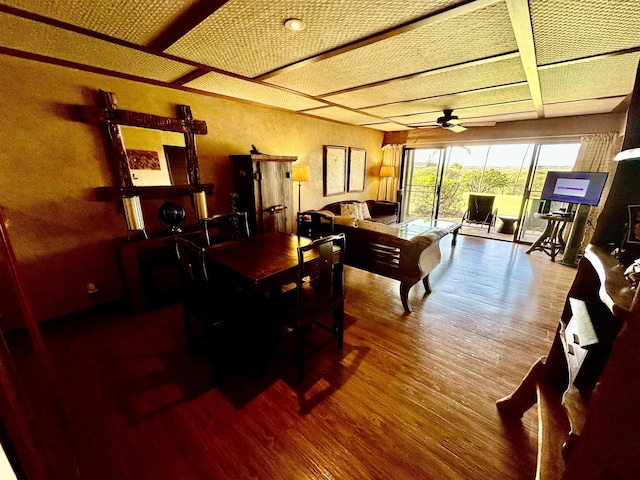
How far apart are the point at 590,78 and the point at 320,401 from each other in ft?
11.8

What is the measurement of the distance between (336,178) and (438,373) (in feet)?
13.6

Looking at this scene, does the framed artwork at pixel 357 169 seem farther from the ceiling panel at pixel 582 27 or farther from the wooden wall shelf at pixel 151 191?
the ceiling panel at pixel 582 27

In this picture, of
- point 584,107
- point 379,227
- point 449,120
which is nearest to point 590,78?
point 449,120

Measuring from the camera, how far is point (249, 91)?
2.83 metres

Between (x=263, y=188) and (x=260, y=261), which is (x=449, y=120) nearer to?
(x=263, y=188)

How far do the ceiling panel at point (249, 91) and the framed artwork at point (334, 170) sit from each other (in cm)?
141

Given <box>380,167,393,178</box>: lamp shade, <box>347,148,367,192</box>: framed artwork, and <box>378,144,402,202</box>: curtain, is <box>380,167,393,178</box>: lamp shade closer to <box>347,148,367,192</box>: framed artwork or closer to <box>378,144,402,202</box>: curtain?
<box>378,144,402,202</box>: curtain

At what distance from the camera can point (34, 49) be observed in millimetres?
1796

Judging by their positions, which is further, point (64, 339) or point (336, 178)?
point (336, 178)

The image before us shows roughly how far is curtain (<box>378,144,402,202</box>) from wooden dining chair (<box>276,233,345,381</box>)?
16.0ft

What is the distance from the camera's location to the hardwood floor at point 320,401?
4.30ft

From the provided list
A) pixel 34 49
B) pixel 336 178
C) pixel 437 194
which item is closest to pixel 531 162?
pixel 437 194

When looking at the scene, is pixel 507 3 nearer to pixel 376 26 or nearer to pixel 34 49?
pixel 376 26

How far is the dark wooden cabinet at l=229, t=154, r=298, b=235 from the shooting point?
3.21 metres
